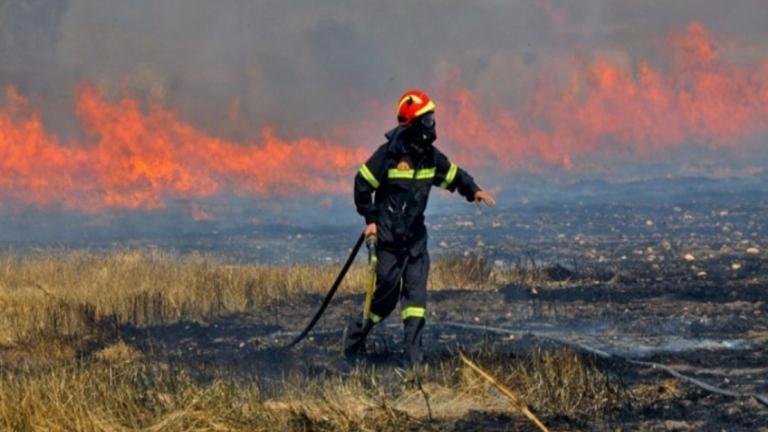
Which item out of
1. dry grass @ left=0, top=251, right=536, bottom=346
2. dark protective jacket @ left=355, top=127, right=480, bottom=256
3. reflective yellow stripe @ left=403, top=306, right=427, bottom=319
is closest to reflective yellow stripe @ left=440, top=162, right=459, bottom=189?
dark protective jacket @ left=355, top=127, right=480, bottom=256

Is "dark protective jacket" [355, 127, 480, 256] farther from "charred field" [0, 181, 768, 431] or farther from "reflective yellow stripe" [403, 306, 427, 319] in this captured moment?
"charred field" [0, 181, 768, 431]

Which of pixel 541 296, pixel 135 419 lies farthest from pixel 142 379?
pixel 541 296

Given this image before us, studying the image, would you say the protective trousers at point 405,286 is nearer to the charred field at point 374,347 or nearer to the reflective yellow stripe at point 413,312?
the reflective yellow stripe at point 413,312

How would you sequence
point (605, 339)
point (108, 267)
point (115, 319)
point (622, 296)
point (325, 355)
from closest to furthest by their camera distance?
point (325, 355), point (605, 339), point (115, 319), point (622, 296), point (108, 267)

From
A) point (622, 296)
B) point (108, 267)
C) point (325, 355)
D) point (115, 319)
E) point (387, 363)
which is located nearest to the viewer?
point (387, 363)

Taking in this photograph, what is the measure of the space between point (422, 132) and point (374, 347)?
83.1 inches

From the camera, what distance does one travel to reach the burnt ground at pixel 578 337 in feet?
21.9

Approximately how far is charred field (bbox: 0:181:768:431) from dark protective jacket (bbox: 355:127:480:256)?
983 millimetres

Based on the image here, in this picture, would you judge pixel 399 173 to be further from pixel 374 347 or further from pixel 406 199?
pixel 374 347

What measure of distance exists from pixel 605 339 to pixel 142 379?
14.9 feet

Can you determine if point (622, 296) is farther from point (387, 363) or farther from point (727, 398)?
point (727, 398)

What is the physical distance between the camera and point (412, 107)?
8023 mm

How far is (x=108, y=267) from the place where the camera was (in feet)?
49.5

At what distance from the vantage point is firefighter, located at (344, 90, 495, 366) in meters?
8.08
